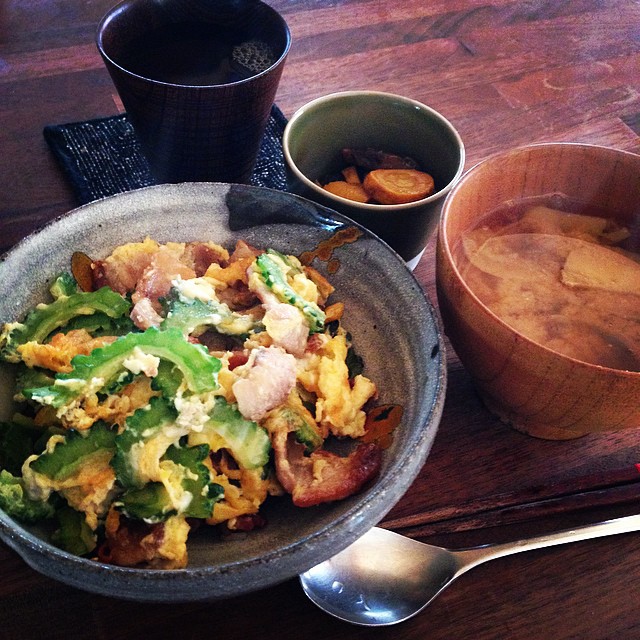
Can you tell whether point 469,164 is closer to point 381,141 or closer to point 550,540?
point 381,141

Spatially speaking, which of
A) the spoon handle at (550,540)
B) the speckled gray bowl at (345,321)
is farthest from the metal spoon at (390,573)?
the speckled gray bowl at (345,321)

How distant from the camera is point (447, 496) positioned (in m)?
1.03

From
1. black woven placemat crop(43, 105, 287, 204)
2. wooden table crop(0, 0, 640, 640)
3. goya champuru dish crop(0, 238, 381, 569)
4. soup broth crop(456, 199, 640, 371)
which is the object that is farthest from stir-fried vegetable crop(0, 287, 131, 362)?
soup broth crop(456, 199, 640, 371)

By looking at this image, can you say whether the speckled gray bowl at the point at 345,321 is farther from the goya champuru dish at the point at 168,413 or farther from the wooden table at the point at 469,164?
the wooden table at the point at 469,164

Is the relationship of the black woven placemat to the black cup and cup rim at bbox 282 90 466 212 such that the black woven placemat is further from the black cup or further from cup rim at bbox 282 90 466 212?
cup rim at bbox 282 90 466 212

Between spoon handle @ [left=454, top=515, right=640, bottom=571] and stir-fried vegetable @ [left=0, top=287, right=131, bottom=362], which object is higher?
stir-fried vegetable @ [left=0, top=287, right=131, bottom=362]

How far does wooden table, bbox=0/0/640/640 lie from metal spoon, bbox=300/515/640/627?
0.06 ft

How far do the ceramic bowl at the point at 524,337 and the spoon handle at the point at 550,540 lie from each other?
14 centimetres

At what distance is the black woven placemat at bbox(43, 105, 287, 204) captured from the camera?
145 cm

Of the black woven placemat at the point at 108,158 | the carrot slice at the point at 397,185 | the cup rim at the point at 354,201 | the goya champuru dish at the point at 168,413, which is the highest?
the cup rim at the point at 354,201

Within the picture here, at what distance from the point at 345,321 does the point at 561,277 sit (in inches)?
14.5

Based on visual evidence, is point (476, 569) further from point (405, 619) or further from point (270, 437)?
point (270, 437)

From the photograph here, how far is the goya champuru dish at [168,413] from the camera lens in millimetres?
844

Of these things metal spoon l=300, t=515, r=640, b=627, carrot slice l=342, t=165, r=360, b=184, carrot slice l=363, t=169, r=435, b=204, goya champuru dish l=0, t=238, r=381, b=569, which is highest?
carrot slice l=363, t=169, r=435, b=204
